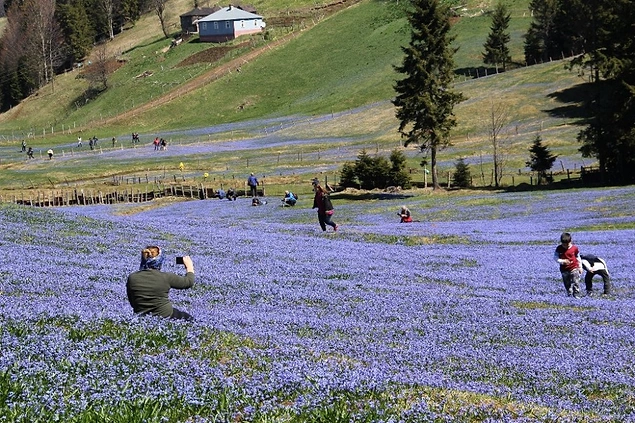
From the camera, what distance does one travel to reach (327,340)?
1448 cm

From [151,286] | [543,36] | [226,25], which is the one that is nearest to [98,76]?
[226,25]

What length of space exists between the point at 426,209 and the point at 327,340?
128 feet

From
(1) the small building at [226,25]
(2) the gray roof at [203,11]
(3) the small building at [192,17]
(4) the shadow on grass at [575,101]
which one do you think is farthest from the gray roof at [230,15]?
(4) the shadow on grass at [575,101]

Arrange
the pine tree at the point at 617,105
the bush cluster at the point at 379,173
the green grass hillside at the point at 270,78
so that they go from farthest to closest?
the green grass hillside at the point at 270,78, the bush cluster at the point at 379,173, the pine tree at the point at 617,105

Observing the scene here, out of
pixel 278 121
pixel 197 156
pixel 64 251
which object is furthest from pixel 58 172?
pixel 64 251

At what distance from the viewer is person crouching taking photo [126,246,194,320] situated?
13.8 metres

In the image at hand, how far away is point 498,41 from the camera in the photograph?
439ft

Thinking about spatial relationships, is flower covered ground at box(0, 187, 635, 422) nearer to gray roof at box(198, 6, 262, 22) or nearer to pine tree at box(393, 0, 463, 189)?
pine tree at box(393, 0, 463, 189)

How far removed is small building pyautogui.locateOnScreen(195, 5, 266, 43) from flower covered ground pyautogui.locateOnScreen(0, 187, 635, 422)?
154 metres

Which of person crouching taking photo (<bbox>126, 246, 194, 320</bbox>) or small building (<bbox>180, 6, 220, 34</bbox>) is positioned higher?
small building (<bbox>180, 6, 220, 34</bbox>)

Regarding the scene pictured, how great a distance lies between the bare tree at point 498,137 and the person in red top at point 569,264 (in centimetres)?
4256

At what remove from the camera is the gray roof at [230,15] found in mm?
184250

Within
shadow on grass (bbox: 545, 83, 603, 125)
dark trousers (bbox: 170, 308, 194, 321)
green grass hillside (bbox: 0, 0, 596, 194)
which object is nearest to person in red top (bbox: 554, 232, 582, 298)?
dark trousers (bbox: 170, 308, 194, 321)

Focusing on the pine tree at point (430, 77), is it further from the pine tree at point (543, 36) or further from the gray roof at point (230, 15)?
the gray roof at point (230, 15)
